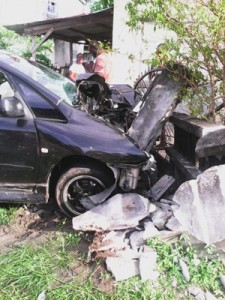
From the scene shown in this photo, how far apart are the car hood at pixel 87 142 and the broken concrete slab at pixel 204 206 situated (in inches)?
32.5

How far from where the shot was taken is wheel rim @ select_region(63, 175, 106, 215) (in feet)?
12.2

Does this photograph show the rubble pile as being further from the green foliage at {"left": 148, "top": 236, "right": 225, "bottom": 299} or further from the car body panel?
the car body panel

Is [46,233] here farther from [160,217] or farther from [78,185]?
[160,217]

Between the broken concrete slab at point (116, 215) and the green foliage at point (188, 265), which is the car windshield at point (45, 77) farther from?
the green foliage at point (188, 265)

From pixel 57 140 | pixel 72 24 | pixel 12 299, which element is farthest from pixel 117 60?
pixel 12 299

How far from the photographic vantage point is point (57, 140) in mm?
3564

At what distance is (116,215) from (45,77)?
6.46ft

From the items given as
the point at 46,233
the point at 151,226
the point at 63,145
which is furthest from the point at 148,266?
the point at 63,145

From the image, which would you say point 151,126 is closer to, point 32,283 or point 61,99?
point 61,99

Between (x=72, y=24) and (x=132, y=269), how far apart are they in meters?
10.5

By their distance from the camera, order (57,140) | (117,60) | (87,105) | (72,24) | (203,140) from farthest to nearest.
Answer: (72,24)
(117,60)
(87,105)
(57,140)
(203,140)

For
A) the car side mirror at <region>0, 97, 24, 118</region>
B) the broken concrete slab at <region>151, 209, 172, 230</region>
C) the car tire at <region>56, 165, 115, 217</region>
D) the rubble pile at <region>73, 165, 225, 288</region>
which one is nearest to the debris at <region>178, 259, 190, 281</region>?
the rubble pile at <region>73, 165, 225, 288</region>

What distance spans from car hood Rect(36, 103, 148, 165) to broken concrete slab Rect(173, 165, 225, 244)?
0.82 m

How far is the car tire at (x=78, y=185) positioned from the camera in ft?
12.0
